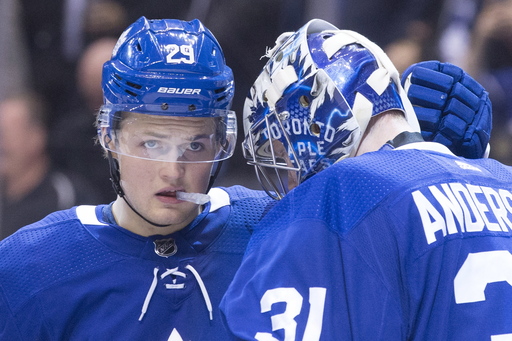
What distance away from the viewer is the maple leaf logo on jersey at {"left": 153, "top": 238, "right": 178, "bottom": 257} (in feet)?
5.75

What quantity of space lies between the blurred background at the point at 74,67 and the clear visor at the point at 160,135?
1.48m

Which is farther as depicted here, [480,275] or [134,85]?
[134,85]

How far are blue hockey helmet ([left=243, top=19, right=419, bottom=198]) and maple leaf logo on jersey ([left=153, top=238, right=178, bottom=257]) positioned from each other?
32 cm

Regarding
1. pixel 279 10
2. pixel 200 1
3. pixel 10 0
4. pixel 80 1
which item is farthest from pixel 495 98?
pixel 10 0

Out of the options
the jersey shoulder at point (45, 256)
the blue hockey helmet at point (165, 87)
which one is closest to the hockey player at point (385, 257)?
the blue hockey helmet at point (165, 87)

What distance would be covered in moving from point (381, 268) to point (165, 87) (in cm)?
68

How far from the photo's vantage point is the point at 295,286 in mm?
1333

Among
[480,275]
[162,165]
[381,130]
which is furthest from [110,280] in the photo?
[480,275]

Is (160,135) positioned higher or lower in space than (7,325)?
higher

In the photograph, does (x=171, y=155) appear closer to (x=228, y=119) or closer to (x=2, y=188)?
(x=228, y=119)

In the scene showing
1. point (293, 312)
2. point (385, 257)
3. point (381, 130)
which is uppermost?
point (381, 130)

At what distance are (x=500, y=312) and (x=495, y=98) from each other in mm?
2627

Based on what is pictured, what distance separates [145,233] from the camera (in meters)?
1.78

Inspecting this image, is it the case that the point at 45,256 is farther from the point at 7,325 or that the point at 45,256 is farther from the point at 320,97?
the point at 320,97
